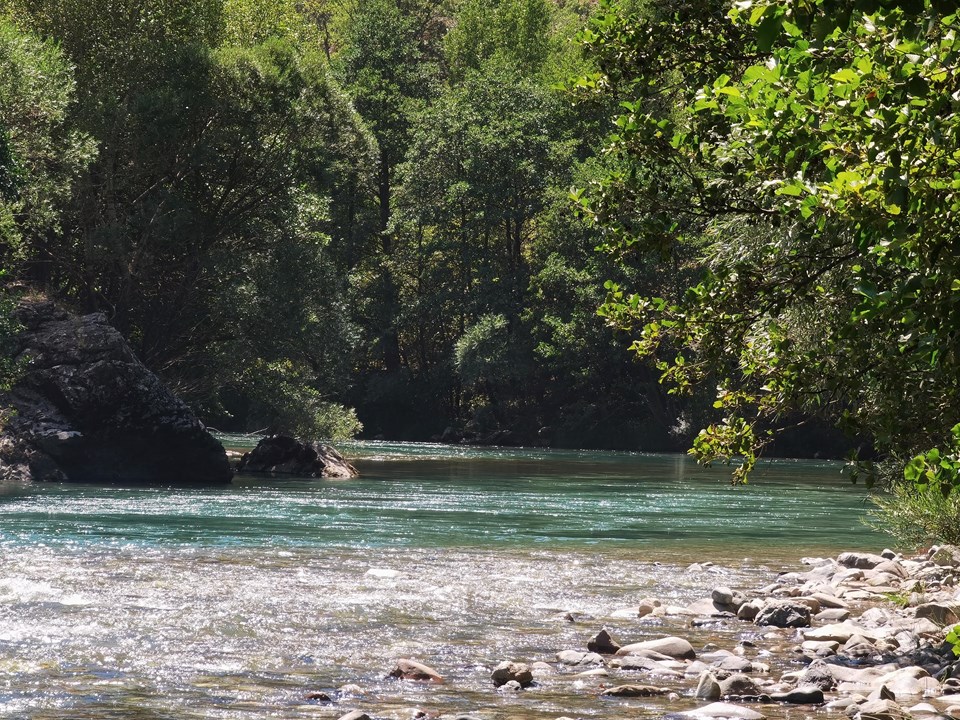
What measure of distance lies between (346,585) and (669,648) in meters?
6.05

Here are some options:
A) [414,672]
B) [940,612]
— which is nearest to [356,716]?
[414,672]

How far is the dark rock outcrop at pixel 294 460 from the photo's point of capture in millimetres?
40844

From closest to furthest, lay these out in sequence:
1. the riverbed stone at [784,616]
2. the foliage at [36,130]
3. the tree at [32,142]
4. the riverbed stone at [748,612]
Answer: the riverbed stone at [784,616], the riverbed stone at [748,612], the tree at [32,142], the foliage at [36,130]

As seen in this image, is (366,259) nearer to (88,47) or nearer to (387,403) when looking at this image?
(387,403)

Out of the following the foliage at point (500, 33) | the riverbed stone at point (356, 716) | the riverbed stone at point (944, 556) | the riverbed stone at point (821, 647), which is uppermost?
the foliage at point (500, 33)

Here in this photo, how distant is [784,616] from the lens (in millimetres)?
14492

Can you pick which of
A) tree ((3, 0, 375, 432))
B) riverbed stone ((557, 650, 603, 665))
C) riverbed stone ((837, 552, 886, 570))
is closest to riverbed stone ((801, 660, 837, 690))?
riverbed stone ((557, 650, 603, 665))

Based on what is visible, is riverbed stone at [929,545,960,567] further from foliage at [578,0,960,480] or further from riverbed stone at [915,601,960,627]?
foliage at [578,0,960,480]

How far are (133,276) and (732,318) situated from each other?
37.6m

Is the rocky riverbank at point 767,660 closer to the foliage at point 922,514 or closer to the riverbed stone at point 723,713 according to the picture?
the riverbed stone at point 723,713

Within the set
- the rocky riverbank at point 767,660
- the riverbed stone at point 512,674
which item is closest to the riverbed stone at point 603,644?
the rocky riverbank at point 767,660

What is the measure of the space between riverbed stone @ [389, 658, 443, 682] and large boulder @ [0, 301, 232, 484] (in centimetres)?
2629

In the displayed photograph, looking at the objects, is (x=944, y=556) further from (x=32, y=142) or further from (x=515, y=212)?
(x=515, y=212)

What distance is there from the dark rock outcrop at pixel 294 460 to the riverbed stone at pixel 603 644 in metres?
28.0
